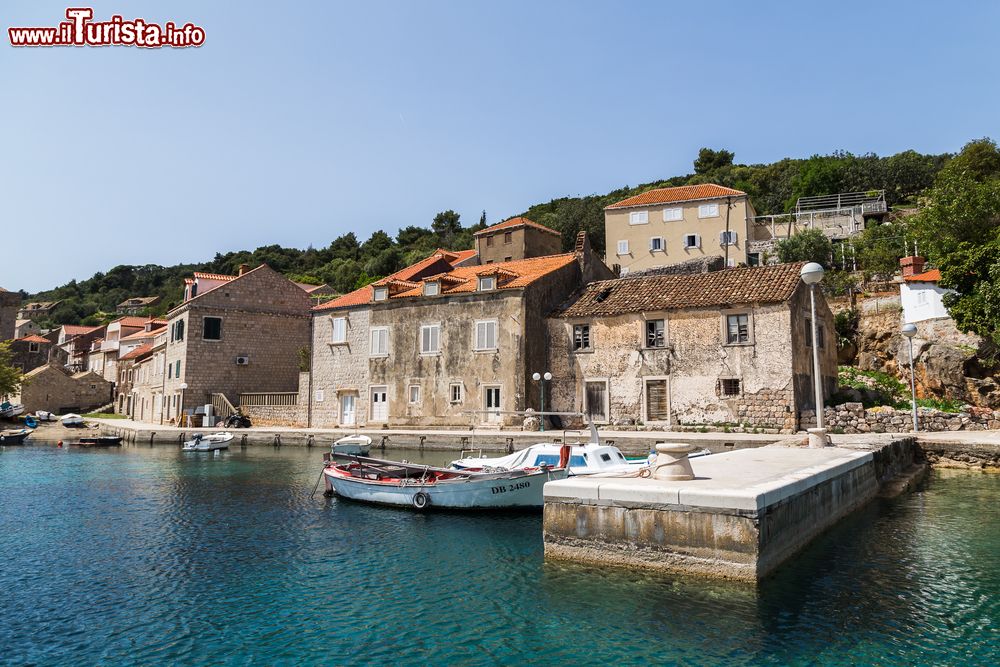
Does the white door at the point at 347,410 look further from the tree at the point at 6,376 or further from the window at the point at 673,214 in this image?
the tree at the point at 6,376

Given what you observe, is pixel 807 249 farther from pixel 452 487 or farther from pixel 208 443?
pixel 208 443

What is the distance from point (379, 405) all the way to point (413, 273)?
465 inches

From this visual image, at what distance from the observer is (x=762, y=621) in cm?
891

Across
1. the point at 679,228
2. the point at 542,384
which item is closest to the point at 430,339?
the point at 542,384

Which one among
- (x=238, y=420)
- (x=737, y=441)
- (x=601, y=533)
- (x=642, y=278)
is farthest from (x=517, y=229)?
(x=601, y=533)

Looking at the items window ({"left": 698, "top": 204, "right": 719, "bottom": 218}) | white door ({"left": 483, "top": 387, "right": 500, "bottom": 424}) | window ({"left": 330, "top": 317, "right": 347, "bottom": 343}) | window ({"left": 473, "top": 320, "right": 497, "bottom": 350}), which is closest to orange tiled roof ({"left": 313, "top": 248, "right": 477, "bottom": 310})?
window ({"left": 330, "top": 317, "right": 347, "bottom": 343})

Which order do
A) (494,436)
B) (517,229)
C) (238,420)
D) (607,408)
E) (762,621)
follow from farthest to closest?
(517,229) → (238,420) → (607,408) → (494,436) → (762,621)

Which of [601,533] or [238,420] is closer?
[601,533]

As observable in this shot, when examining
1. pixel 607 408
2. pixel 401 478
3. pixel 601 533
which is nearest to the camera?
pixel 601 533

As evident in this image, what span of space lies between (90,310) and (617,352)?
441ft

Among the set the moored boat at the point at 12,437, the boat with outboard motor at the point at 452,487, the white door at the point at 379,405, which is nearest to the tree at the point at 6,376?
Result: the moored boat at the point at 12,437

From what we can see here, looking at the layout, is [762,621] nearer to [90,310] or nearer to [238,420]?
[238,420]

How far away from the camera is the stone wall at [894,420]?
88.9 feet

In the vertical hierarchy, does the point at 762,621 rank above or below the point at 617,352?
below
